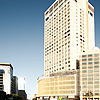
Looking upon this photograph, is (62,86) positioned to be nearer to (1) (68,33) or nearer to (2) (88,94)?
(2) (88,94)

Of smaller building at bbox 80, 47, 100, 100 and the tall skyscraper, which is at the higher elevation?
the tall skyscraper

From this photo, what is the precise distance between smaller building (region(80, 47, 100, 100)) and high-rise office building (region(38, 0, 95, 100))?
17.8ft

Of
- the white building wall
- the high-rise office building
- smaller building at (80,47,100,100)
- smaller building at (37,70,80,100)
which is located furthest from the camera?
the white building wall

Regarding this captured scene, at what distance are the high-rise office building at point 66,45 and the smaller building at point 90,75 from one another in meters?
5.42

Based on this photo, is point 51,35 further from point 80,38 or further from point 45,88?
point 45,88

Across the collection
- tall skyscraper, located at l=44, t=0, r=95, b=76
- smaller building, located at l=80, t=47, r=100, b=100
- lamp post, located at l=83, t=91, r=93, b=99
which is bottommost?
lamp post, located at l=83, t=91, r=93, b=99

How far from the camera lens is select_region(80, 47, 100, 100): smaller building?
14088 cm

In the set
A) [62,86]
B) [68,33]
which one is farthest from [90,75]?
[68,33]

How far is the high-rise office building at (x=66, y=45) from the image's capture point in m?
155

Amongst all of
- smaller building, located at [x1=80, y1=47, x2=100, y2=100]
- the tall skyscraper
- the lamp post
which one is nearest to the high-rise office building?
the tall skyscraper

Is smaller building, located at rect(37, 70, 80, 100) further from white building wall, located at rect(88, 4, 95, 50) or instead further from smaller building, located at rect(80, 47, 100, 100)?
white building wall, located at rect(88, 4, 95, 50)

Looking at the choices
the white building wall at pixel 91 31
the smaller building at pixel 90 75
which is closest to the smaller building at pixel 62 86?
the smaller building at pixel 90 75

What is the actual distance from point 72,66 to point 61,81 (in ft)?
48.3

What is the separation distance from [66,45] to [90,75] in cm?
3890
